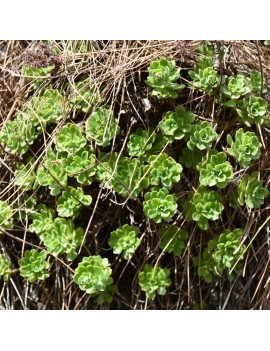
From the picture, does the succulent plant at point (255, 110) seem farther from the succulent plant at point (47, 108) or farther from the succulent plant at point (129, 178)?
the succulent plant at point (47, 108)

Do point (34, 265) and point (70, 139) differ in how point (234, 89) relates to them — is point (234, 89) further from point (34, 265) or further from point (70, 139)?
point (34, 265)

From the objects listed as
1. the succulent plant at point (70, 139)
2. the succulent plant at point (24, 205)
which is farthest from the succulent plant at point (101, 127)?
the succulent plant at point (24, 205)

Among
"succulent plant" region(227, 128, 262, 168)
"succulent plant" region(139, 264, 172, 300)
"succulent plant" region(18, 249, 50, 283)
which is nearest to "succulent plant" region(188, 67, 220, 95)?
"succulent plant" region(227, 128, 262, 168)

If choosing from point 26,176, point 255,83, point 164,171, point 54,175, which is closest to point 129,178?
point 164,171

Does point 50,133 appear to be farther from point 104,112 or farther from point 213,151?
point 213,151

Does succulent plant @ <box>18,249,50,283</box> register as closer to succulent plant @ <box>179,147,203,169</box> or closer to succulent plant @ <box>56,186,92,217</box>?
succulent plant @ <box>56,186,92,217</box>

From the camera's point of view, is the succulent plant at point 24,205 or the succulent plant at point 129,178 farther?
the succulent plant at point 24,205

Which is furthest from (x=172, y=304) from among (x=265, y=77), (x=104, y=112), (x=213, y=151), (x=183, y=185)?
(x=265, y=77)
